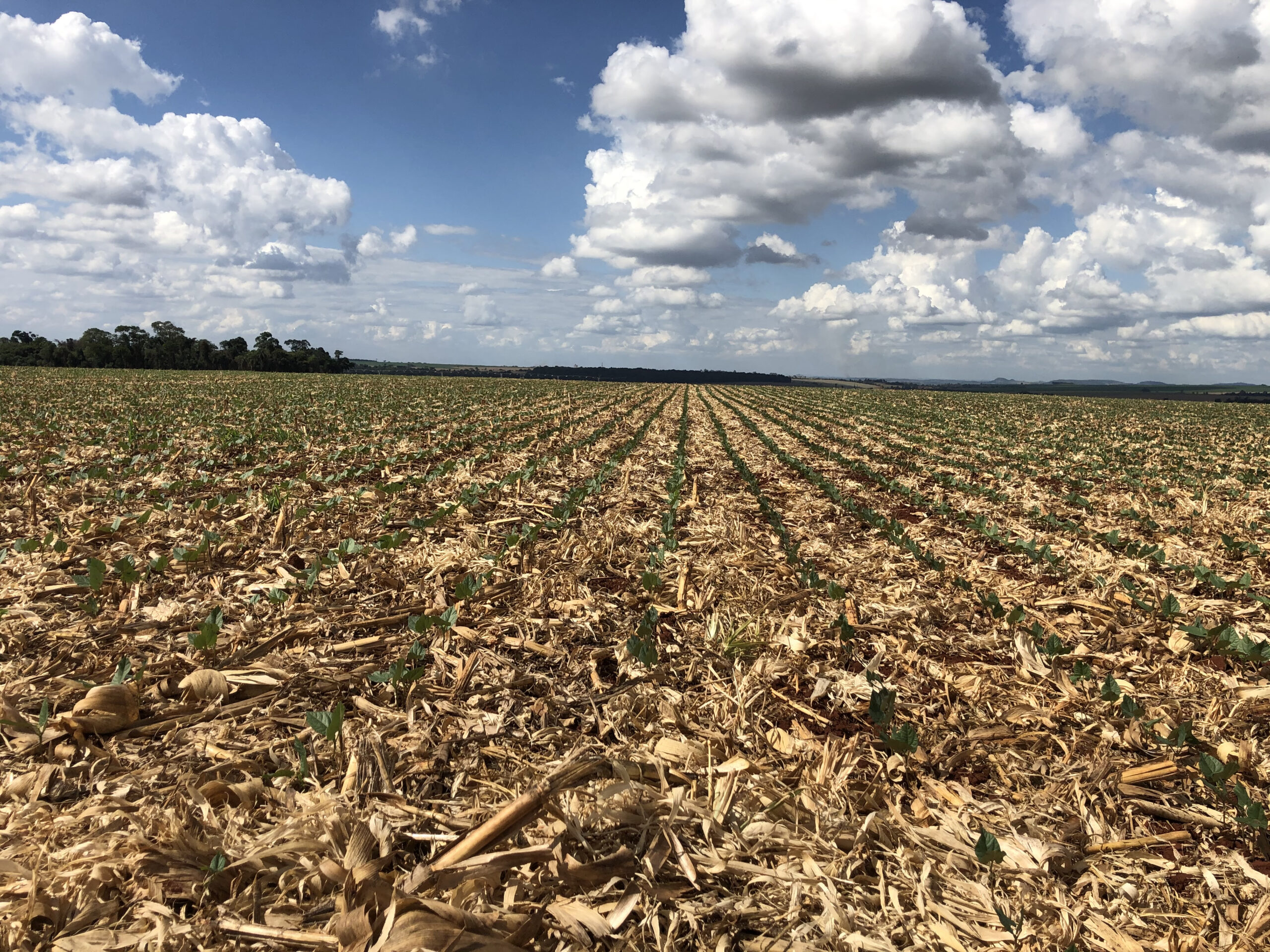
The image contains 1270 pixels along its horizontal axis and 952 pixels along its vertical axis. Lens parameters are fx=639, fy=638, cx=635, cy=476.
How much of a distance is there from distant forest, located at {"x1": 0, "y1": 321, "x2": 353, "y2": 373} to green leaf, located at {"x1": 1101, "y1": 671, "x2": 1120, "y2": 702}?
109745 millimetres

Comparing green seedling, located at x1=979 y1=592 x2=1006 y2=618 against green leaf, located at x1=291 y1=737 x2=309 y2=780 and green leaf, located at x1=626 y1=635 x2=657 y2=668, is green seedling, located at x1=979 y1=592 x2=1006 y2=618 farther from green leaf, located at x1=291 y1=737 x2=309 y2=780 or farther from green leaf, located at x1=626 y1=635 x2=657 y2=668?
green leaf, located at x1=291 y1=737 x2=309 y2=780

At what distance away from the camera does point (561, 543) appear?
841cm

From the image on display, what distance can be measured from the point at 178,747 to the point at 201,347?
128 metres

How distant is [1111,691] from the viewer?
4.86 m

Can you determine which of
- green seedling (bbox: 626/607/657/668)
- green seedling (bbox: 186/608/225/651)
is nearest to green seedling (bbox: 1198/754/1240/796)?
green seedling (bbox: 626/607/657/668)

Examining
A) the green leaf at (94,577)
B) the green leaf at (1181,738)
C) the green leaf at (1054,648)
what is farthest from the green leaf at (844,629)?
the green leaf at (94,577)

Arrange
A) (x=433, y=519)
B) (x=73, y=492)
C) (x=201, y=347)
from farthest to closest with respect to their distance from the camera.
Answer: (x=201, y=347), (x=73, y=492), (x=433, y=519)

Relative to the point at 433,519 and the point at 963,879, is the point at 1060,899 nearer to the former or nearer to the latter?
the point at 963,879

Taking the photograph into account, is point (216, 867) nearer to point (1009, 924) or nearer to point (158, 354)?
point (1009, 924)

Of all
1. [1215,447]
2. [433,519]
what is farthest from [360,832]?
[1215,447]

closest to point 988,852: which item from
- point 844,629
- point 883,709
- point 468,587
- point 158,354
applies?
point 883,709

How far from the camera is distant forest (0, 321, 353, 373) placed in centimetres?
9750

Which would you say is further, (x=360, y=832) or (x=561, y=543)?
(x=561, y=543)

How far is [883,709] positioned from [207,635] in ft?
16.7
